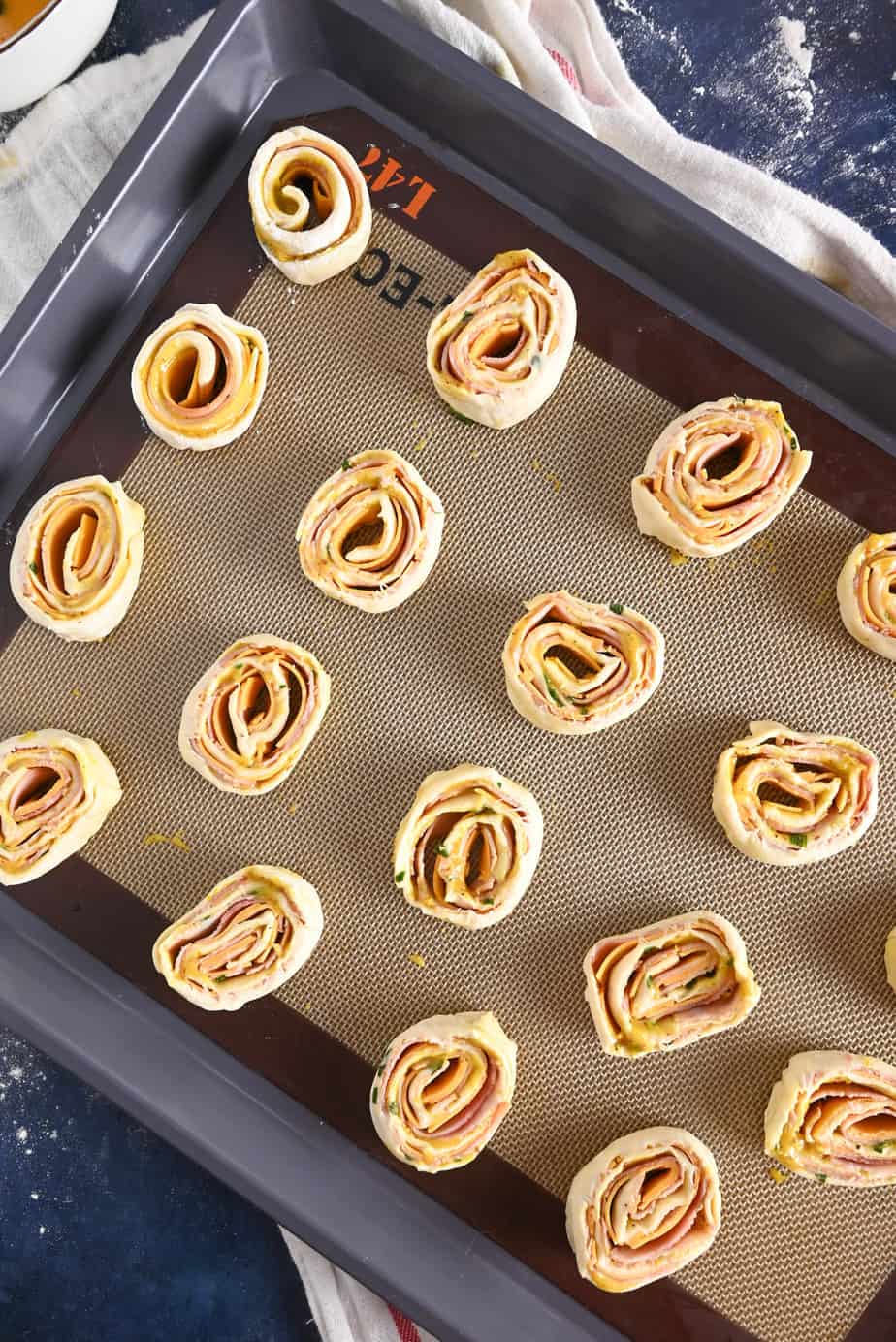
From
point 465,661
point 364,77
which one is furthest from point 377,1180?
point 364,77

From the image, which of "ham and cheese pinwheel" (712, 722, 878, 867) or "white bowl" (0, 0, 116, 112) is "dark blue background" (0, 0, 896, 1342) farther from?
"ham and cheese pinwheel" (712, 722, 878, 867)

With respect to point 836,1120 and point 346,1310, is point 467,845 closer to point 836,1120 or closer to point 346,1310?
point 836,1120

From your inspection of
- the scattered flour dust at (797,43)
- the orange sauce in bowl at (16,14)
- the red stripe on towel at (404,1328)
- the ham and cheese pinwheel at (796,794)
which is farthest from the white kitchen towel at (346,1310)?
the scattered flour dust at (797,43)

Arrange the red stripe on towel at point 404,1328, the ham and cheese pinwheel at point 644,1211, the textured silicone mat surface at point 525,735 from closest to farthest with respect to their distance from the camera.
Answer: the ham and cheese pinwheel at point 644,1211, the textured silicone mat surface at point 525,735, the red stripe on towel at point 404,1328

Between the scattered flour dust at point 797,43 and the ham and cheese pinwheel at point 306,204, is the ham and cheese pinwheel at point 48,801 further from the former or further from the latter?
the scattered flour dust at point 797,43

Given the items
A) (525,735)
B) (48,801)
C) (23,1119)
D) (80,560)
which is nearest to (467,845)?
(525,735)

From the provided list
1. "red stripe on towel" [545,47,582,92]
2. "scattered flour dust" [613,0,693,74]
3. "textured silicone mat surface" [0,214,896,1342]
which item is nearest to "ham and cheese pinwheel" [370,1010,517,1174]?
"textured silicone mat surface" [0,214,896,1342]

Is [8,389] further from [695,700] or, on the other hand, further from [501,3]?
[695,700]

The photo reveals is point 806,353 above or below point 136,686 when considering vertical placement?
above
